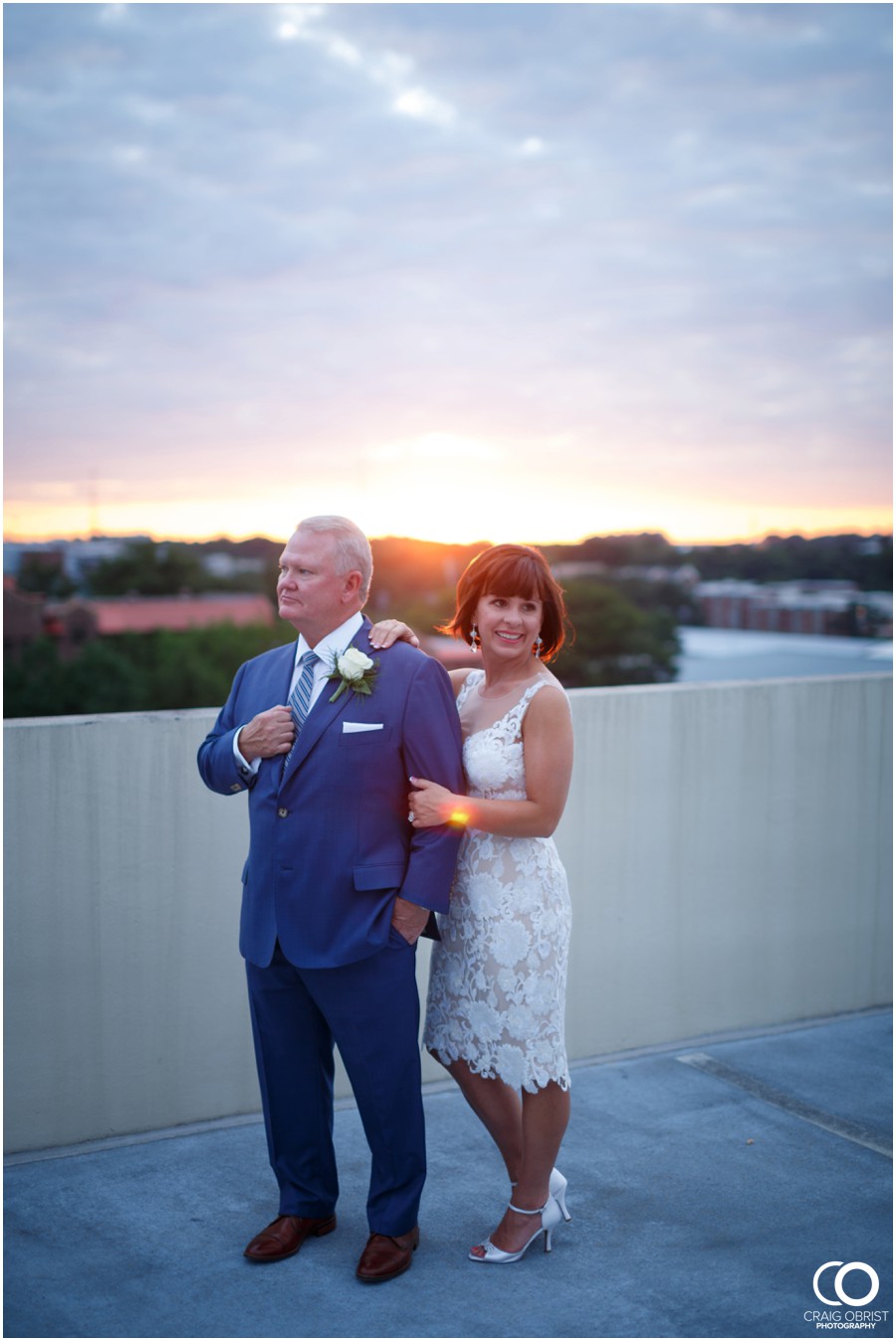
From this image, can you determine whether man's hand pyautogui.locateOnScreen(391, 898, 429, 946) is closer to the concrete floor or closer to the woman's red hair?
the woman's red hair

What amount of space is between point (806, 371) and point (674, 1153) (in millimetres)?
48604

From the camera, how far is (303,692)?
2.57 metres

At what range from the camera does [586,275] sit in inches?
1754

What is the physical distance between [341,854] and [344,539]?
27.5 inches

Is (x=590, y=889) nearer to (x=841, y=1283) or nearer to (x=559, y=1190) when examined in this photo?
(x=559, y=1190)

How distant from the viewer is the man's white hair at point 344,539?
8.20 feet

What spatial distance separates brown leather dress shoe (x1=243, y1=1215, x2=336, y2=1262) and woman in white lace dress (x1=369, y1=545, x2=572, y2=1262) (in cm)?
41

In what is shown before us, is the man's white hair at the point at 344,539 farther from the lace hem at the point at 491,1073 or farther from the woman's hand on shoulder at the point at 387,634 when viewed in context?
the lace hem at the point at 491,1073

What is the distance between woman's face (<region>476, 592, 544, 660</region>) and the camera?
2.61 metres

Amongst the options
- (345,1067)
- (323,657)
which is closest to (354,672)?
(323,657)

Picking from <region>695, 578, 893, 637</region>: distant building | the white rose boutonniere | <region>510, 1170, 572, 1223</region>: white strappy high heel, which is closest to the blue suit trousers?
<region>510, 1170, 572, 1223</region>: white strappy high heel

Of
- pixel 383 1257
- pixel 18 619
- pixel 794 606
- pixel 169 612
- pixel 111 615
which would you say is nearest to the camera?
pixel 383 1257

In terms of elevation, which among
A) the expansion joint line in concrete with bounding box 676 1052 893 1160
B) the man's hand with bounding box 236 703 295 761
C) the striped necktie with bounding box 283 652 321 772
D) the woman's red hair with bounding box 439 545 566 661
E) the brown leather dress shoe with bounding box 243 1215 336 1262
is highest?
the woman's red hair with bounding box 439 545 566 661

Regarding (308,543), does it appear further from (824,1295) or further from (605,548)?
(605,548)
